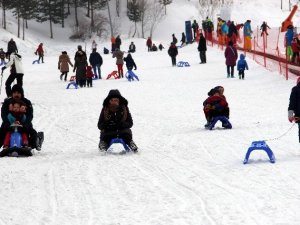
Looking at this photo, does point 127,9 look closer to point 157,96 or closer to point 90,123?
point 157,96

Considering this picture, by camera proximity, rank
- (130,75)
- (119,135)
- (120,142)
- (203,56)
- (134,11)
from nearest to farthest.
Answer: (120,142) → (119,135) → (130,75) → (203,56) → (134,11)

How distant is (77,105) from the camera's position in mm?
18547

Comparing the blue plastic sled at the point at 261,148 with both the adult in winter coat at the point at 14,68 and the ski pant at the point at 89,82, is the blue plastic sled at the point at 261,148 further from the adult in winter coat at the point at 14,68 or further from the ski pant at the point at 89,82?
the ski pant at the point at 89,82

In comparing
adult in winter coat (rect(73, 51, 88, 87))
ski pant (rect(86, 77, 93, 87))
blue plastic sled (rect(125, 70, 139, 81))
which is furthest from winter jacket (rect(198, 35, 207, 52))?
ski pant (rect(86, 77, 93, 87))

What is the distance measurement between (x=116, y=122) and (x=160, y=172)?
2001 mm

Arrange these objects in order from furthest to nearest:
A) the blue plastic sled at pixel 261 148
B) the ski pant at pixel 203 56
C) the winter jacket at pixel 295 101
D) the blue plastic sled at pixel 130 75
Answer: the ski pant at pixel 203 56
the blue plastic sled at pixel 130 75
the winter jacket at pixel 295 101
the blue plastic sled at pixel 261 148

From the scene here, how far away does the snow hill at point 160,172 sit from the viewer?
20.9 ft

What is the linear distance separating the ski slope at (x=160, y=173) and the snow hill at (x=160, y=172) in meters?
0.01

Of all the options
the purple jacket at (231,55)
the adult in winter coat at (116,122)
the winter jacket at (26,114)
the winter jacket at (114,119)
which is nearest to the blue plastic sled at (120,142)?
the adult in winter coat at (116,122)

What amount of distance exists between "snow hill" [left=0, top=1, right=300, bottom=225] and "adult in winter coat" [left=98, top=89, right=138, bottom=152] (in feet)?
1.12

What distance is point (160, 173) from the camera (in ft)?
28.0

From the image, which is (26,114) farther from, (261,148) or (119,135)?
(261,148)

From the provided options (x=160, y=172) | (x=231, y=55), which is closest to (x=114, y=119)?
(x=160, y=172)

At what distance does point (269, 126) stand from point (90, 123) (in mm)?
4128
